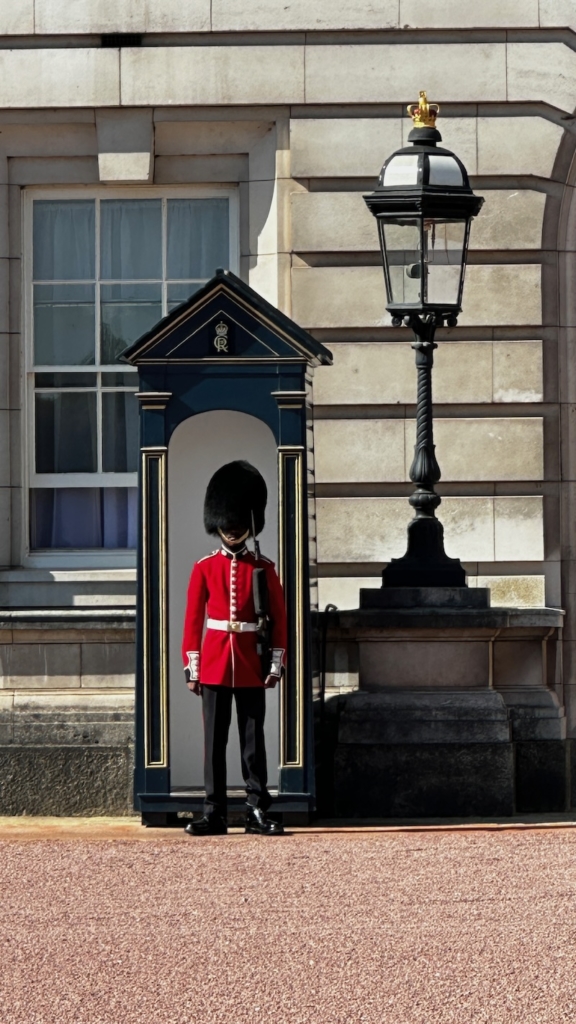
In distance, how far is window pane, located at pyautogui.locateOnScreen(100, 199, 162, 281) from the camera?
31.9 ft

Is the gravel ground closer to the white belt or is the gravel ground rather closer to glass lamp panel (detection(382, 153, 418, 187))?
the white belt

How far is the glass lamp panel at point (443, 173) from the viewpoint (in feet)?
27.1

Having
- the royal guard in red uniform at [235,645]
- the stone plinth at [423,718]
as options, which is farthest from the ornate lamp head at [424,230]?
the stone plinth at [423,718]

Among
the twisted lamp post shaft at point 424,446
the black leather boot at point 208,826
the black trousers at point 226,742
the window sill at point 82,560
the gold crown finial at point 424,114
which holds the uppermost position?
the gold crown finial at point 424,114

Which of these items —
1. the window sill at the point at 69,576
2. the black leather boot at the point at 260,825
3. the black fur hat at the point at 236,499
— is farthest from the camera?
the window sill at the point at 69,576

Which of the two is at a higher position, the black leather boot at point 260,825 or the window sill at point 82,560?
the window sill at point 82,560

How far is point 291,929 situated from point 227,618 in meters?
2.16

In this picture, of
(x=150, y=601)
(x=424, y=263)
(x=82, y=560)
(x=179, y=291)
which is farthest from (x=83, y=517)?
(x=424, y=263)

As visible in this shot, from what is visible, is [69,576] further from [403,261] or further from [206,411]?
[403,261]

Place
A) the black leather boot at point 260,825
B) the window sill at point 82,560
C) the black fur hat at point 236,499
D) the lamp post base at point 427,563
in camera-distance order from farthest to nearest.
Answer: the window sill at point 82,560 < the lamp post base at point 427,563 < the black fur hat at point 236,499 < the black leather boot at point 260,825

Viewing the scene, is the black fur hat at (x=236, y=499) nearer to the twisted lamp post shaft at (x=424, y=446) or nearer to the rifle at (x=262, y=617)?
the rifle at (x=262, y=617)

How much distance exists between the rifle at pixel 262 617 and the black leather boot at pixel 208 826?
65 cm

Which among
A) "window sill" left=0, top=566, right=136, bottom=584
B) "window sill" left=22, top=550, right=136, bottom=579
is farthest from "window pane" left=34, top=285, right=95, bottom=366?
"window sill" left=0, top=566, right=136, bottom=584

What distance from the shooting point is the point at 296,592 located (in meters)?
8.05
